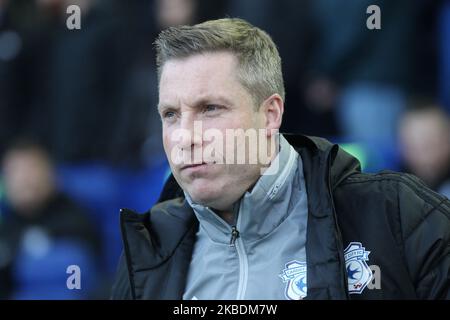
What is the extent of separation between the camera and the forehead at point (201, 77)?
276 cm

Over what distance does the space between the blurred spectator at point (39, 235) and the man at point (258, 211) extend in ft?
7.88

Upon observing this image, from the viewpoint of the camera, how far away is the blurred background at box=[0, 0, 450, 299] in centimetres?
541

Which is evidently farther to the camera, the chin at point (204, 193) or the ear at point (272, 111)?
the ear at point (272, 111)

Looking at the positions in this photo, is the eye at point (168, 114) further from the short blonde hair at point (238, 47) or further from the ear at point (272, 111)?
the ear at point (272, 111)

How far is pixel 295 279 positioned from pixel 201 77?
0.66 meters

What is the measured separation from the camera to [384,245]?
2.59 metres

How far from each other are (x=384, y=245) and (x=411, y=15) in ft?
11.0

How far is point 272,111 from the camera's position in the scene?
2949 millimetres

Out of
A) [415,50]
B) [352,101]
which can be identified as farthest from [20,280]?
[415,50]

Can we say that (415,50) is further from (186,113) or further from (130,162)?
(186,113)

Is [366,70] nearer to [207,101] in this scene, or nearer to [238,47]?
[238,47]

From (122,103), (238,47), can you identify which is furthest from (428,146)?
(238,47)

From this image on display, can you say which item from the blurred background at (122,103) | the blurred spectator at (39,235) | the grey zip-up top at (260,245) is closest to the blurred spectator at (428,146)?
the blurred background at (122,103)

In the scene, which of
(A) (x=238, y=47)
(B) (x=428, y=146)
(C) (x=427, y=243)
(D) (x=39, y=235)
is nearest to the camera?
(C) (x=427, y=243)
